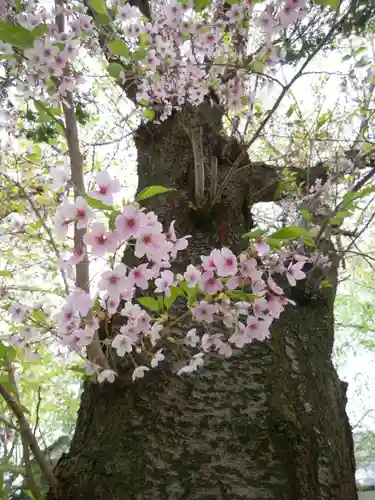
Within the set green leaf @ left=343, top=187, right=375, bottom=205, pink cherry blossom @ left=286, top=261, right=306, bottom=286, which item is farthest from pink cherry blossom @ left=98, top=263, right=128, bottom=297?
green leaf @ left=343, top=187, right=375, bottom=205

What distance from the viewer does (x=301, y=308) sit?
1.90 metres

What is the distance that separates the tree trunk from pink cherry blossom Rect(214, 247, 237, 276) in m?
0.44

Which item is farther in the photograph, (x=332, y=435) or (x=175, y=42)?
(x=175, y=42)

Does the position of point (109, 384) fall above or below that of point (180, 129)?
below

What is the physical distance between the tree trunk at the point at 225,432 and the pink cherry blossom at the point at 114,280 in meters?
0.39

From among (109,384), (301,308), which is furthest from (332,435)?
(109,384)

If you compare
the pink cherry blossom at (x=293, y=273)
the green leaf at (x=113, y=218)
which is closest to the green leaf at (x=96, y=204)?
the green leaf at (x=113, y=218)

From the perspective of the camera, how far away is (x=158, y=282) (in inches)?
47.5

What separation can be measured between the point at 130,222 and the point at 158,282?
0.31 meters

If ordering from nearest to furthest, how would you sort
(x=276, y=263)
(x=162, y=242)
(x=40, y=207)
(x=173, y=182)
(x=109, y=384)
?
(x=162, y=242)
(x=276, y=263)
(x=109, y=384)
(x=173, y=182)
(x=40, y=207)

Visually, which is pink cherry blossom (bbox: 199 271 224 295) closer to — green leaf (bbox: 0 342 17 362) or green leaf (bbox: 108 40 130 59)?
green leaf (bbox: 0 342 17 362)

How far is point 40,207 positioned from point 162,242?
1.49m

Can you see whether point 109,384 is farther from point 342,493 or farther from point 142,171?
point 142,171

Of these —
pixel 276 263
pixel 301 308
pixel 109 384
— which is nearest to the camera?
pixel 276 263
